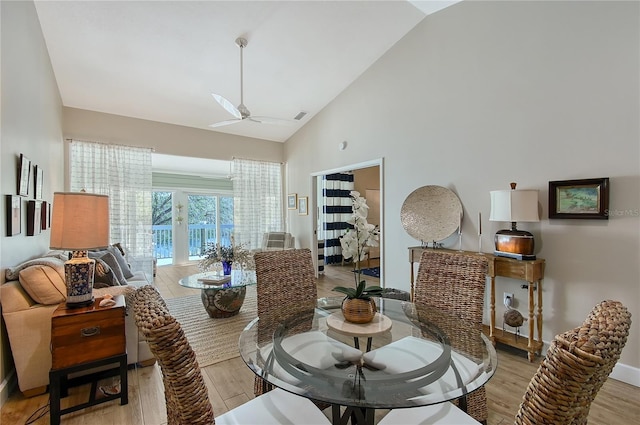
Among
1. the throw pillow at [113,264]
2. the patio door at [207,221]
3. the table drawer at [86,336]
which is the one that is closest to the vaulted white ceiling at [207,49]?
the throw pillow at [113,264]

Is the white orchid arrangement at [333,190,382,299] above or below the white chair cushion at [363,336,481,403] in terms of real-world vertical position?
above

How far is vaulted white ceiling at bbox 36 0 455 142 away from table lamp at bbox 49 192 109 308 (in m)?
2.14

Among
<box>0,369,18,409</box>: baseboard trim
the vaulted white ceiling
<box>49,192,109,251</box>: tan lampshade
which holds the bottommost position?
<box>0,369,18,409</box>: baseboard trim

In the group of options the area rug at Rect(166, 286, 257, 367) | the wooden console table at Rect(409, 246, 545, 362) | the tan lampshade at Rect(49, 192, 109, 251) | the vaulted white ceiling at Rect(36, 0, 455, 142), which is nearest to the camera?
the tan lampshade at Rect(49, 192, 109, 251)

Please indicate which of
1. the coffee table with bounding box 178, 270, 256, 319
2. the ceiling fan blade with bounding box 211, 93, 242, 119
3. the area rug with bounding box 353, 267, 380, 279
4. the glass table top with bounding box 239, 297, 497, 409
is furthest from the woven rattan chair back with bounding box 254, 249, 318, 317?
A: the area rug with bounding box 353, 267, 380, 279

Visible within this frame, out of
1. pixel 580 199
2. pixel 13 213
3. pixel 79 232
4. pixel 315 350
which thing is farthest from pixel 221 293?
pixel 580 199

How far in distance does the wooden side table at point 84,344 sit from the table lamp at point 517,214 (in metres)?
3.13

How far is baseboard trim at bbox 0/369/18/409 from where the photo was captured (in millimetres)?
1933

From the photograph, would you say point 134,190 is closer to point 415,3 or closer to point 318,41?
point 318,41

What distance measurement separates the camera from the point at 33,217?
2.66 metres

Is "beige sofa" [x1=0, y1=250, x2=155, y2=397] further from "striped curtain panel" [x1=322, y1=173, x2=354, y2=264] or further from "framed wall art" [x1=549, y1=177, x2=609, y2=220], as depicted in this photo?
"striped curtain panel" [x1=322, y1=173, x2=354, y2=264]

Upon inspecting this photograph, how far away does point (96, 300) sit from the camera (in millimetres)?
2139

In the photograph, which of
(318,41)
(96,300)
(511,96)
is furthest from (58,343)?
(511,96)

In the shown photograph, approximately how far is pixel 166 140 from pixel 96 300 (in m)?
3.75
